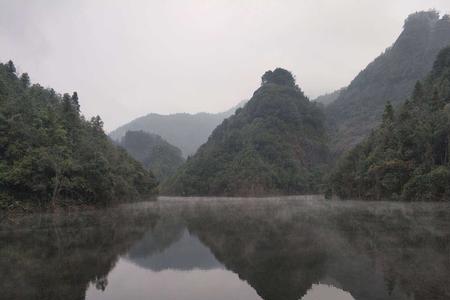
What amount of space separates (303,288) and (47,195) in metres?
32.8

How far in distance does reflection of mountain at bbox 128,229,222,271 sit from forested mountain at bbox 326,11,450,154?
3476 inches

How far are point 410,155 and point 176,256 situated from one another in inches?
1464

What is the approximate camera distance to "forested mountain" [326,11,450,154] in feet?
362

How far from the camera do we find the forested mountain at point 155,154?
137 m

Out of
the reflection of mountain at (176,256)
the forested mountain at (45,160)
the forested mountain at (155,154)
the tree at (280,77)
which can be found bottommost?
the reflection of mountain at (176,256)

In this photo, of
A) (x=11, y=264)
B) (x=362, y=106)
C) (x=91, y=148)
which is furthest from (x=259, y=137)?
(x=11, y=264)

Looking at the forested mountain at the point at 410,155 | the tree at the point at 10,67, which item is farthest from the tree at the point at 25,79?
the forested mountain at the point at 410,155

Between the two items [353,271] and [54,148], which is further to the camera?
[54,148]

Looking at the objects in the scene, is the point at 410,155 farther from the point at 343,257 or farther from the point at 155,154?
the point at 155,154

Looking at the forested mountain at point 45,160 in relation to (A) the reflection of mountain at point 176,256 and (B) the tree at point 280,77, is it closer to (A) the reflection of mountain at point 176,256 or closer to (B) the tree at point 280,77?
(A) the reflection of mountain at point 176,256

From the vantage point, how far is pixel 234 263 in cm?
1430

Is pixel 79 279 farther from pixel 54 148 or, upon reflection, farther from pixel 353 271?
pixel 54 148

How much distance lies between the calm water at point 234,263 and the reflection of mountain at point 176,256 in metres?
0.04

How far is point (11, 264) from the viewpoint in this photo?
13.8 m
